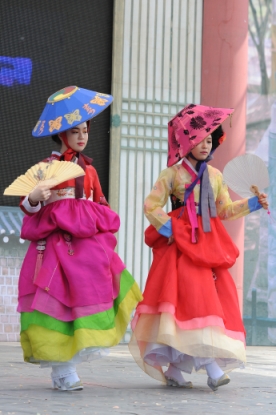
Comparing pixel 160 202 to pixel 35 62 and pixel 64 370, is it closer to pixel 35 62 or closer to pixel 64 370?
pixel 64 370

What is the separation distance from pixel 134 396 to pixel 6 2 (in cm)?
449

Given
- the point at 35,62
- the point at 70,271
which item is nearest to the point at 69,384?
the point at 70,271

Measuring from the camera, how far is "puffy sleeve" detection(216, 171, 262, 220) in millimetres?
4984

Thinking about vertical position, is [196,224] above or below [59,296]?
above

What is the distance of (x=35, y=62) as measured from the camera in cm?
792

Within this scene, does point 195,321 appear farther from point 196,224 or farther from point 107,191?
point 107,191

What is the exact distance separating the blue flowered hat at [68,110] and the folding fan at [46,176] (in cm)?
22

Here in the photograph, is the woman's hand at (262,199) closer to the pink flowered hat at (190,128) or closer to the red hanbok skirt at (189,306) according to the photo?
the red hanbok skirt at (189,306)

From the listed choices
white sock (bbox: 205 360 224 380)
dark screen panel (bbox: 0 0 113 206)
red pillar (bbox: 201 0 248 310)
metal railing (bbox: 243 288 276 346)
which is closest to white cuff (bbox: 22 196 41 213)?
white sock (bbox: 205 360 224 380)

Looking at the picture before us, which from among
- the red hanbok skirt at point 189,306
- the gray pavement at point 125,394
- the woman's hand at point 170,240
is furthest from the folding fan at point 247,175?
the gray pavement at point 125,394

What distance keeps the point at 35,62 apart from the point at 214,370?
161 inches

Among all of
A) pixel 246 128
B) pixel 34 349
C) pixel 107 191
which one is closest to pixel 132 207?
pixel 107 191

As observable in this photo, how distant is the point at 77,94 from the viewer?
15.6 ft

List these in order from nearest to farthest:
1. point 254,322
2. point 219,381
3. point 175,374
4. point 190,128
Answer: point 219,381 < point 175,374 < point 190,128 < point 254,322
